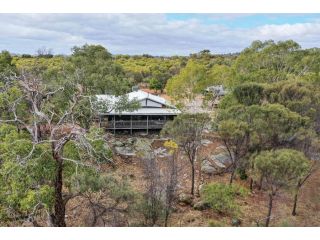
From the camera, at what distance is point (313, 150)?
17.6 metres

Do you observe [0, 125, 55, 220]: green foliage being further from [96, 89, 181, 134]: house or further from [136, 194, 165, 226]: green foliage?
Result: [96, 89, 181, 134]: house

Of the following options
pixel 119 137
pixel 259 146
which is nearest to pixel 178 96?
pixel 119 137

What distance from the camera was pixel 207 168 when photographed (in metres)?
20.7

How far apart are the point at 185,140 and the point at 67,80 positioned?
6.92 m

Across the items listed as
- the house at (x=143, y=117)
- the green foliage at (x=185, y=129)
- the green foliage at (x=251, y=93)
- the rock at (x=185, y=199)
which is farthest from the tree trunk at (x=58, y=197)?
the house at (x=143, y=117)

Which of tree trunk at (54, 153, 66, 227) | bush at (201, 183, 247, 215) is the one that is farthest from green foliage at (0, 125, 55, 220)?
bush at (201, 183, 247, 215)

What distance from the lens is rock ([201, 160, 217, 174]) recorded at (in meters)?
20.5

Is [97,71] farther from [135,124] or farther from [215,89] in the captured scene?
[215,89]

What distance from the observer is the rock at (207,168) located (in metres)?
20.5

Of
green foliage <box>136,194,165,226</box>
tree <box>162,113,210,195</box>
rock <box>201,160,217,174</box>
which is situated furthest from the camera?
rock <box>201,160,217,174</box>

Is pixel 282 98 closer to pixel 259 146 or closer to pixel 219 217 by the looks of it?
pixel 259 146

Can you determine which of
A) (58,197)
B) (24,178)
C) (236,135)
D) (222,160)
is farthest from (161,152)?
(24,178)

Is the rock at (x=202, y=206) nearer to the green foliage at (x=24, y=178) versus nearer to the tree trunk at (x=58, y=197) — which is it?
the tree trunk at (x=58, y=197)

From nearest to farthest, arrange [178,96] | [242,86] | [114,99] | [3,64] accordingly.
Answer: [242,86] < [114,99] < [178,96] < [3,64]
